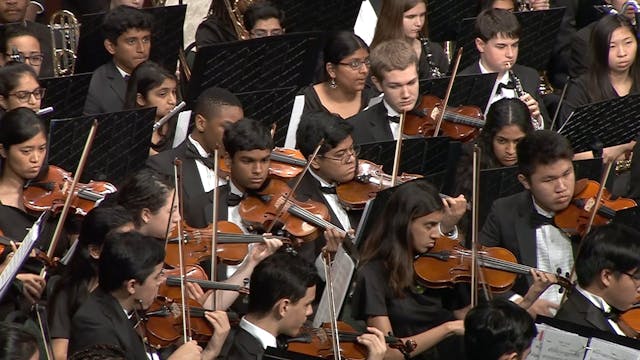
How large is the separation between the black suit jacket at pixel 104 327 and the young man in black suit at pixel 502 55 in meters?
2.46

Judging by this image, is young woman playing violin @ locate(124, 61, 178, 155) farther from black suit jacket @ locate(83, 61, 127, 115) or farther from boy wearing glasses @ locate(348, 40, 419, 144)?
boy wearing glasses @ locate(348, 40, 419, 144)

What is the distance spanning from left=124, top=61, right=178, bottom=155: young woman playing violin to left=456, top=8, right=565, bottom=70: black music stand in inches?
56.3

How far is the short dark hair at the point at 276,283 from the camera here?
12.5 ft

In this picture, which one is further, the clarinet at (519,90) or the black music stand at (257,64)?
the clarinet at (519,90)

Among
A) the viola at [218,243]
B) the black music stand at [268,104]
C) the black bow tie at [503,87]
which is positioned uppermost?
the black bow tie at [503,87]

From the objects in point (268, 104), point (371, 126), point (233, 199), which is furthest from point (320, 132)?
point (371, 126)

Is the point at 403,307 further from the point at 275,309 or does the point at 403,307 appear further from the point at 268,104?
the point at 268,104

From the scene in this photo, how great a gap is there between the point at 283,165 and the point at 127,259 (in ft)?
3.77

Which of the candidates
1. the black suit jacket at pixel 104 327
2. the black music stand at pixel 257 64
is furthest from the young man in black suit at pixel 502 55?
the black suit jacket at pixel 104 327

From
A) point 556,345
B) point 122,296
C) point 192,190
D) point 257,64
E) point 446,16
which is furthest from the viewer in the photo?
point 446,16

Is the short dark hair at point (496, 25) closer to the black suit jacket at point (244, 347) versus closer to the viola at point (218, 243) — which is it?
the viola at point (218, 243)

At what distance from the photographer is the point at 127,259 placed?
365 cm

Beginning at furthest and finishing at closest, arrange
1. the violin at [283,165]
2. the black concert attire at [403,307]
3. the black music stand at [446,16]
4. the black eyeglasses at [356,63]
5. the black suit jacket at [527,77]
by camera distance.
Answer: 1. the black music stand at [446,16]
2. the black suit jacket at [527,77]
3. the black eyeglasses at [356,63]
4. the violin at [283,165]
5. the black concert attire at [403,307]

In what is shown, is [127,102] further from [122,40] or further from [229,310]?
[229,310]
